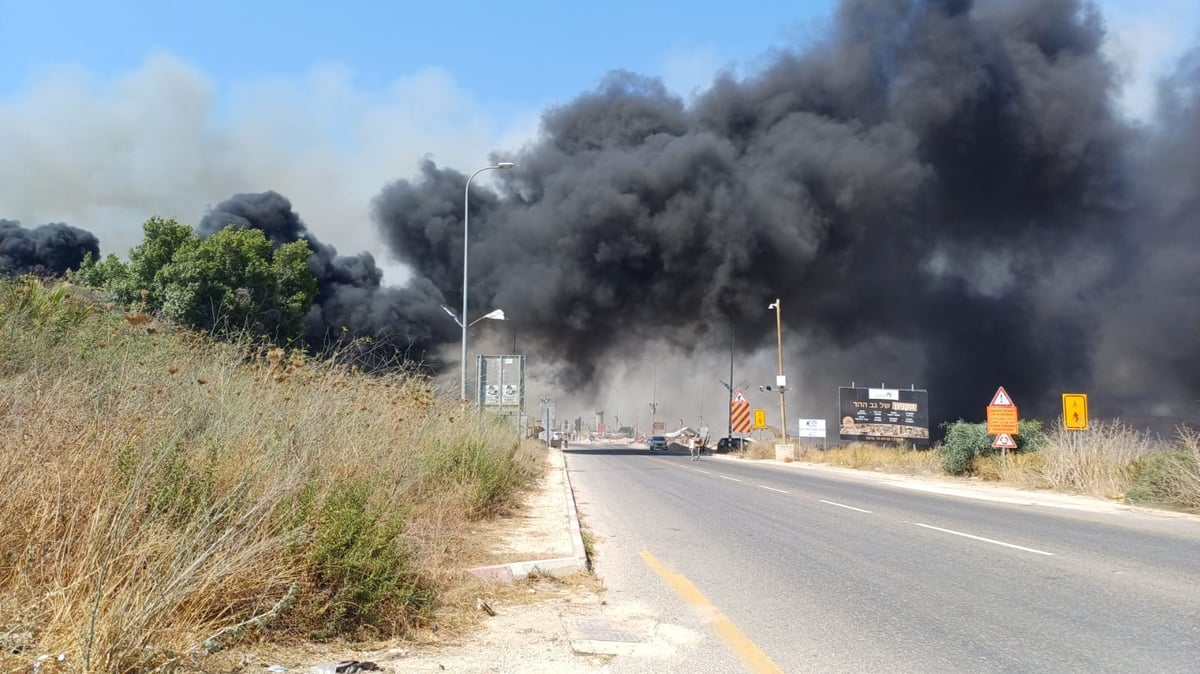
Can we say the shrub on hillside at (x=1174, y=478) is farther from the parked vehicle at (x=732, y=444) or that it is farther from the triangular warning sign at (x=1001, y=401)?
the parked vehicle at (x=732, y=444)

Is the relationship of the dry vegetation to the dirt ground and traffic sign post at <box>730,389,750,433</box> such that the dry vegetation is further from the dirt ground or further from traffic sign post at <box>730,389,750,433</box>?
traffic sign post at <box>730,389,750,433</box>

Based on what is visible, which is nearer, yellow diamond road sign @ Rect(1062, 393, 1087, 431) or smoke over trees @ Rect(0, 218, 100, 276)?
yellow diamond road sign @ Rect(1062, 393, 1087, 431)

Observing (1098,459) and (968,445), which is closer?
(1098,459)

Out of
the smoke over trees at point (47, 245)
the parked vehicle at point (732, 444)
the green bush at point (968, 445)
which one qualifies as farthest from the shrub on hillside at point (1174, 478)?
the smoke over trees at point (47, 245)

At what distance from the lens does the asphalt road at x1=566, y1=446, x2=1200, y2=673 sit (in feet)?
14.2

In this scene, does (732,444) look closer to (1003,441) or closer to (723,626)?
(1003,441)

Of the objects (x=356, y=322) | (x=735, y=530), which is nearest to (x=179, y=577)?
(x=735, y=530)

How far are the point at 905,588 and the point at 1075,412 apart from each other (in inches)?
505

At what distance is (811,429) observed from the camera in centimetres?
3844

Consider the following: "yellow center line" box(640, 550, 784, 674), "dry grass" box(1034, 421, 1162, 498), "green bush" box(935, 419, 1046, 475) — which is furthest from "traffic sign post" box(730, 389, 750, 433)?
"yellow center line" box(640, 550, 784, 674)

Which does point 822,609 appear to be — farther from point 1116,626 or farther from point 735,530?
point 735,530

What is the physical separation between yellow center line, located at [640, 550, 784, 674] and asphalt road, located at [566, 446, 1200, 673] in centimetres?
2

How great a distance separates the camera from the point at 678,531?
31.2 ft

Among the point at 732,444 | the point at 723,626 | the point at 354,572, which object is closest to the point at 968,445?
the point at 723,626
